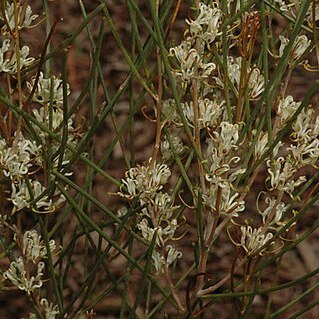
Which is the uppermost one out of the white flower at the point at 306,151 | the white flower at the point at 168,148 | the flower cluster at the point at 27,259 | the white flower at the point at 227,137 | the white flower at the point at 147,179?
the white flower at the point at 227,137

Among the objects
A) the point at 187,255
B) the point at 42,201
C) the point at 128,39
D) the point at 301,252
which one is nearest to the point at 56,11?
the point at 128,39

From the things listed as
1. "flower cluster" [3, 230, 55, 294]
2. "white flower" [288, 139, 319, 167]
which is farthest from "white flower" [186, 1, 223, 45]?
"flower cluster" [3, 230, 55, 294]

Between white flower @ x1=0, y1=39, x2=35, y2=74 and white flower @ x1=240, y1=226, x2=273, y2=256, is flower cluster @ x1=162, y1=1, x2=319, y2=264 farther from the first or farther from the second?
white flower @ x1=0, y1=39, x2=35, y2=74

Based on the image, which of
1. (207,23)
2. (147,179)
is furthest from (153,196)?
(207,23)

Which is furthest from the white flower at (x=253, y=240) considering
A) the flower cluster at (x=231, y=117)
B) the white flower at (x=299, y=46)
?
the white flower at (x=299, y=46)

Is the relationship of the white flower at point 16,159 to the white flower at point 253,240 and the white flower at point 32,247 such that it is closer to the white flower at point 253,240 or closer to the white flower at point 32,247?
the white flower at point 32,247

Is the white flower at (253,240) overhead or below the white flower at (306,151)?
below

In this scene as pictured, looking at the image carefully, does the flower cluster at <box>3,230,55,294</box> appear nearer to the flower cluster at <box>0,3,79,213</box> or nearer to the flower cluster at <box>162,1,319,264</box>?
the flower cluster at <box>0,3,79,213</box>

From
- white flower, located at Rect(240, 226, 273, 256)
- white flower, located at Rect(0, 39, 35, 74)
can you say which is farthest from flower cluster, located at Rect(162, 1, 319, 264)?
white flower, located at Rect(0, 39, 35, 74)

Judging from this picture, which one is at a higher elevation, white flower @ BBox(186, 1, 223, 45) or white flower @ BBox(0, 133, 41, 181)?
white flower @ BBox(186, 1, 223, 45)

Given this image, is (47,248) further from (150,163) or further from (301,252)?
(301,252)

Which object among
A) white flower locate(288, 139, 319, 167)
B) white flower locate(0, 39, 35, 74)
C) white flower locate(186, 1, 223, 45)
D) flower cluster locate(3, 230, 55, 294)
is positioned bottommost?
flower cluster locate(3, 230, 55, 294)
